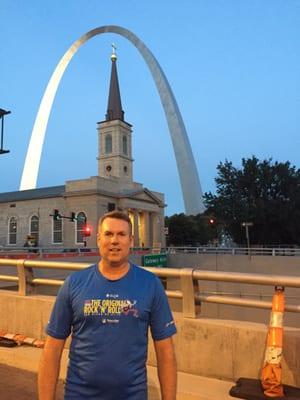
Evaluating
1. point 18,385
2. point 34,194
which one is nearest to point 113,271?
point 18,385

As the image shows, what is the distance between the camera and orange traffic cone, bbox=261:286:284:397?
14.7 feet

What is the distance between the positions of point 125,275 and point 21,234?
3001 inches

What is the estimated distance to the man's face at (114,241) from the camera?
2970 millimetres

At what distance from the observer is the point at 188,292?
5.75m

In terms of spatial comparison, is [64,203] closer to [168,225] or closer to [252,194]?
[168,225]

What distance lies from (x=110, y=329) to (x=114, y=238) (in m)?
0.59

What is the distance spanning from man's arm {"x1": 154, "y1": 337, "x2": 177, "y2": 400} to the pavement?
2.19 meters

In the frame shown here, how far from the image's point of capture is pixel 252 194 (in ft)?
195

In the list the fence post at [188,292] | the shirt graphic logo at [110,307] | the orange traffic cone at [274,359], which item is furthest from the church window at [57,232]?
the shirt graphic logo at [110,307]

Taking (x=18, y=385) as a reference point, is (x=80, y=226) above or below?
above

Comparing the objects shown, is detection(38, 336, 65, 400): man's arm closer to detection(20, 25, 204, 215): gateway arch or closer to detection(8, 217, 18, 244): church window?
detection(20, 25, 204, 215): gateway arch

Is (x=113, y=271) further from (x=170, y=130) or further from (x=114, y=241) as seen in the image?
(x=170, y=130)

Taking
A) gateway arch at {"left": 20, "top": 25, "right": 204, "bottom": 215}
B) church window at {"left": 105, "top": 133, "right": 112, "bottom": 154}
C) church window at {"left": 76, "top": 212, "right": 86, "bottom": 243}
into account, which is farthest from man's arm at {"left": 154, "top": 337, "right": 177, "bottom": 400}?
church window at {"left": 105, "top": 133, "right": 112, "bottom": 154}

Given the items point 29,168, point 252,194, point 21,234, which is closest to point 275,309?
point 252,194
